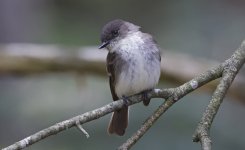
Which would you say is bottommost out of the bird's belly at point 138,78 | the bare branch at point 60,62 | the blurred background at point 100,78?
the blurred background at point 100,78

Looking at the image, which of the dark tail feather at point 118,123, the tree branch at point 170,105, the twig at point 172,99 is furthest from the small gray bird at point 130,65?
the twig at point 172,99

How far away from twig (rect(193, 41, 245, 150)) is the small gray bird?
2.47 ft

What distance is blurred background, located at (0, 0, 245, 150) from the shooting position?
5645mm

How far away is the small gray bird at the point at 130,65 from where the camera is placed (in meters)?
4.22

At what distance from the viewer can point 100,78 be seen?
6406 mm

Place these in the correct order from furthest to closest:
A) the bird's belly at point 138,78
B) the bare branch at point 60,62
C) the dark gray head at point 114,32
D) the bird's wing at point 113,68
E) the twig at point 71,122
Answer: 1. the bare branch at point 60,62
2. the dark gray head at point 114,32
3. the bird's wing at point 113,68
4. the bird's belly at point 138,78
5. the twig at point 71,122

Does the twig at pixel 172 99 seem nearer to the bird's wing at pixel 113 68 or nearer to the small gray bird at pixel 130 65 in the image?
the small gray bird at pixel 130 65

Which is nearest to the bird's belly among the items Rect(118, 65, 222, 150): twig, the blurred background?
Rect(118, 65, 222, 150): twig

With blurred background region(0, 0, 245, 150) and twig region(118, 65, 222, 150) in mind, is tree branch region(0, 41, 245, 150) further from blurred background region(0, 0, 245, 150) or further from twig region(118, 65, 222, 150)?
blurred background region(0, 0, 245, 150)

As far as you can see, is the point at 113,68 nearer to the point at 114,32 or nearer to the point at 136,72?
the point at 136,72

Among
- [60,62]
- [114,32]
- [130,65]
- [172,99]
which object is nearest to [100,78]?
[60,62]

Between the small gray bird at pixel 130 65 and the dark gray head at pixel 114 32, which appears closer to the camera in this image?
the small gray bird at pixel 130 65

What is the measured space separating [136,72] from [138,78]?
0.15 ft

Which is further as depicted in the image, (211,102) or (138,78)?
(138,78)
